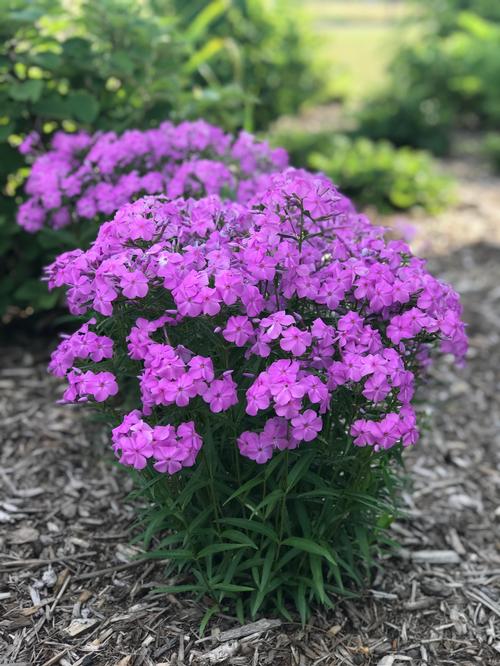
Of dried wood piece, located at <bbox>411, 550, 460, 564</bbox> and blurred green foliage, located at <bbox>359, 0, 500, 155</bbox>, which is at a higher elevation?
dried wood piece, located at <bbox>411, 550, 460, 564</bbox>

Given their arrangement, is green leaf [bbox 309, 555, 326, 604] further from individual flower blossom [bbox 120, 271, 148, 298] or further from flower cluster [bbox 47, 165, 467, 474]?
individual flower blossom [bbox 120, 271, 148, 298]

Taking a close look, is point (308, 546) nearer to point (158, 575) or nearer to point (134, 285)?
point (158, 575)

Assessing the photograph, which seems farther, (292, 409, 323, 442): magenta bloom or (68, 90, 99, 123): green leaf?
(68, 90, 99, 123): green leaf

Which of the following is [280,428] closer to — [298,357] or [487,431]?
[298,357]

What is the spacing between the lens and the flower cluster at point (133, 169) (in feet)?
8.91

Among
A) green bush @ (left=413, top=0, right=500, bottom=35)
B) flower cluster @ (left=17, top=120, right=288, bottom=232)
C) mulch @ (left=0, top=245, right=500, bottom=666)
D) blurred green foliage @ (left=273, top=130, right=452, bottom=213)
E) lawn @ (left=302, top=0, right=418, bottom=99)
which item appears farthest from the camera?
green bush @ (left=413, top=0, right=500, bottom=35)

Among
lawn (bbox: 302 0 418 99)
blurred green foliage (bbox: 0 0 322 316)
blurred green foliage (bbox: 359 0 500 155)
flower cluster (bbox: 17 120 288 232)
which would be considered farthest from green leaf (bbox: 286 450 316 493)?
lawn (bbox: 302 0 418 99)

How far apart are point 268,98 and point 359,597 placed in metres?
5.80

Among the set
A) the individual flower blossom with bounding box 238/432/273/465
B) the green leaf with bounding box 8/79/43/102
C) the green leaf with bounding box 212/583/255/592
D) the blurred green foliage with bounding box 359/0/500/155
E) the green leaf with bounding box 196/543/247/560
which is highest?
the green leaf with bounding box 8/79/43/102

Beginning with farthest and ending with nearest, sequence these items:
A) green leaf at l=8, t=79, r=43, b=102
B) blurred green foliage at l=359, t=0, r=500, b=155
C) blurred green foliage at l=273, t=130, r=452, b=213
Answer: blurred green foliage at l=359, t=0, r=500, b=155, blurred green foliage at l=273, t=130, r=452, b=213, green leaf at l=8, t=79, r=43, b=102

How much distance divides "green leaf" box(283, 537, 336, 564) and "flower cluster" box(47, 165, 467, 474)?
24 centimetres

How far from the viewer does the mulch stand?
81.8 inches

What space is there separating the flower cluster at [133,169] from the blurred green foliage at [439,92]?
509cm

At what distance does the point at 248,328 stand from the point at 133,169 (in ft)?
4.46
